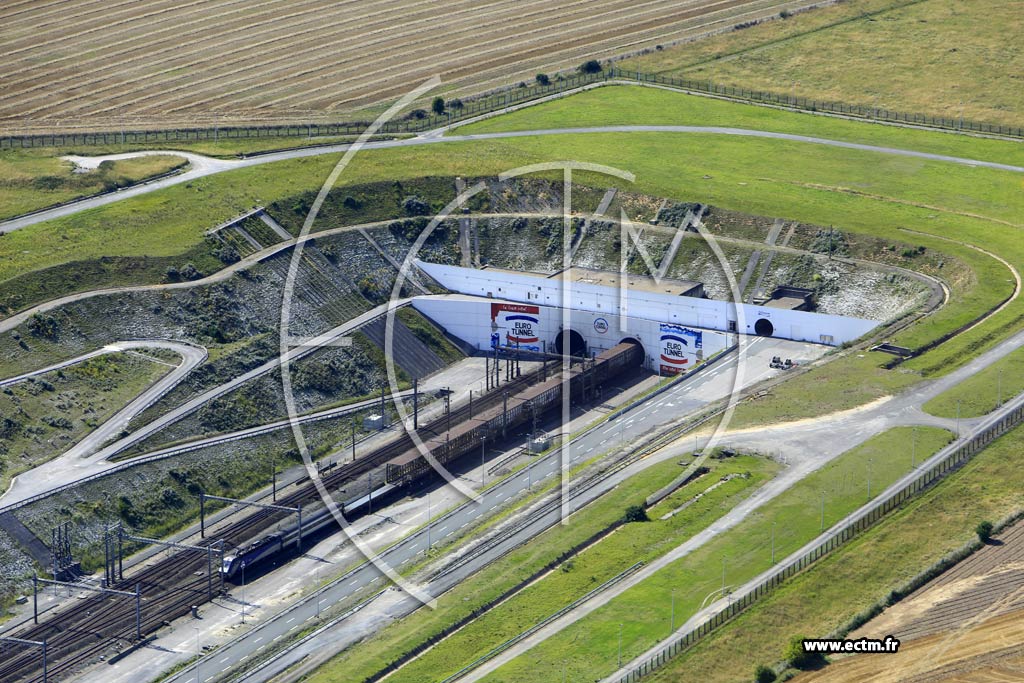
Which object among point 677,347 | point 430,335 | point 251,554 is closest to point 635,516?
point 251,554

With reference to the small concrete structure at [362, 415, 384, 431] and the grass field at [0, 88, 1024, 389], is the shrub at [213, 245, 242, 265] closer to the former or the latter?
the grass field at [0, 88, 1024, 389]

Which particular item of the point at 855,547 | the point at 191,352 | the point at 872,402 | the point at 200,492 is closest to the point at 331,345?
the point at 191,352

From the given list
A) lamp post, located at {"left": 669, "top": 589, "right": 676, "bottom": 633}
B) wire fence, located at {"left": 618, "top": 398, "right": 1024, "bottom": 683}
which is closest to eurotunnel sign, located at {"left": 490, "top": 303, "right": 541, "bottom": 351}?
wire fence, located at {"left": 618, "top": 398, "right": 1024, "bottom": 683}

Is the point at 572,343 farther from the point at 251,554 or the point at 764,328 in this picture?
the point at 251,554

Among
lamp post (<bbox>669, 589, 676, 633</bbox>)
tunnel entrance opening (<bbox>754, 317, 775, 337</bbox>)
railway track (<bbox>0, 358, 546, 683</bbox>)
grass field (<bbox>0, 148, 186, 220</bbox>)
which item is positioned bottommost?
railway track (<bbox>0, 358, 546, 683</bbox>)

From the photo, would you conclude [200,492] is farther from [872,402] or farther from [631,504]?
[872,402]

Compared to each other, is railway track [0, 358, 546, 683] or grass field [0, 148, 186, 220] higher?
grass field [0, 148, 186, 220]

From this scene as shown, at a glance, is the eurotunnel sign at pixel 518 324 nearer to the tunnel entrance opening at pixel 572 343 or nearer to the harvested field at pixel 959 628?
the tunnel entrance opening at pixel 572 343
